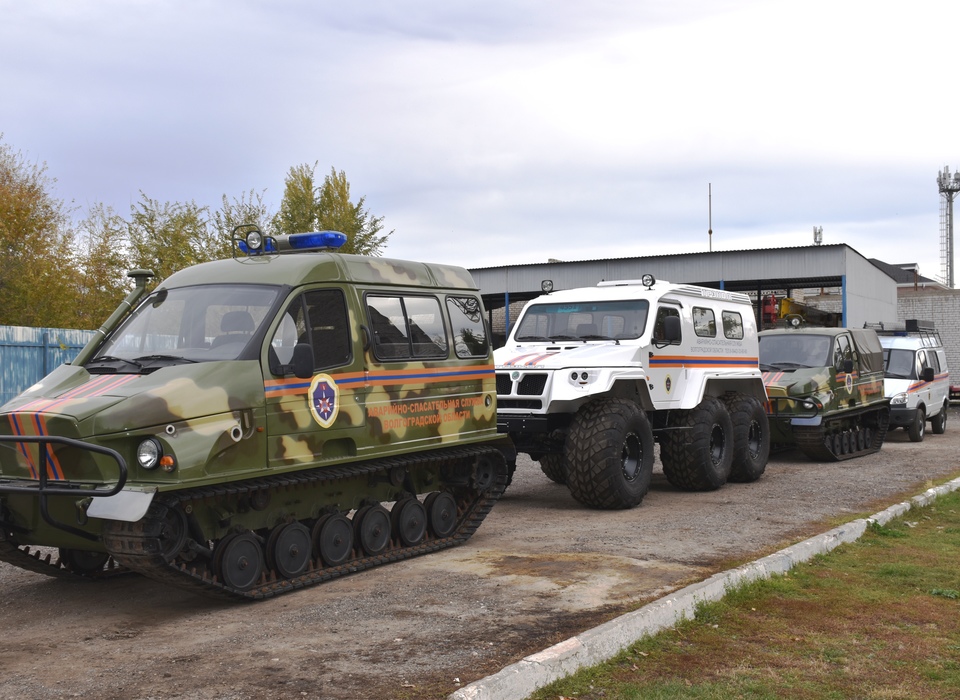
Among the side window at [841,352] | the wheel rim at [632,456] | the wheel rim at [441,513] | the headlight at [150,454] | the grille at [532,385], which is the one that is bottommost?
the wheel rim at [441,513]

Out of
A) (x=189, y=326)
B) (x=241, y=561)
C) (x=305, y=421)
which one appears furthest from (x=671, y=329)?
(x=241, y=561)

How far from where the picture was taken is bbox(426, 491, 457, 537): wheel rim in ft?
30.0

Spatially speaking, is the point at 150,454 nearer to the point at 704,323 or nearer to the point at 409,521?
the point at 409,521

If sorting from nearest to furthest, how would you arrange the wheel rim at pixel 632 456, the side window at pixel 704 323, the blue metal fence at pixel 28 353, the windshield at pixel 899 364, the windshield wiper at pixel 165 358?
1. the windshield wiper at pixel 165 358
2. the wheel rim at pixel 632 456
3. the side window at pixel 704 323
4. the blue metal fence at pixel 28 353
5. the windshield at pixel 899 364

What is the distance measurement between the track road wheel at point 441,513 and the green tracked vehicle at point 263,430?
16 mm

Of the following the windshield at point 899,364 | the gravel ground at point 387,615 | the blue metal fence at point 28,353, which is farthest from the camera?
the windshield at point 899,364

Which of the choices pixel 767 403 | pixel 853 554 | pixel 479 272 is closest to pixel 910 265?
pixel 479 272

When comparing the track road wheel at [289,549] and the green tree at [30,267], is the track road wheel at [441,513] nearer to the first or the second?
the track road wheel at [289,549]

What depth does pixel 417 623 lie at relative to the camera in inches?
253

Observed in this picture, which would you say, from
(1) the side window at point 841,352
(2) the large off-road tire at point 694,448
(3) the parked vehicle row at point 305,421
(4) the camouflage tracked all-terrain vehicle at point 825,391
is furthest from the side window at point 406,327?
(1) the side window at point 841,352

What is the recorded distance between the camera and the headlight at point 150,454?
21.2 ft

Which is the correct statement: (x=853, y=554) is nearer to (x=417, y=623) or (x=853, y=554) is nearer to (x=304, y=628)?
(x=417, y=623)

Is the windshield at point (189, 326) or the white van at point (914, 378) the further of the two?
the white van at point (914, 378)

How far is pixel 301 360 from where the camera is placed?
7.38 metres
